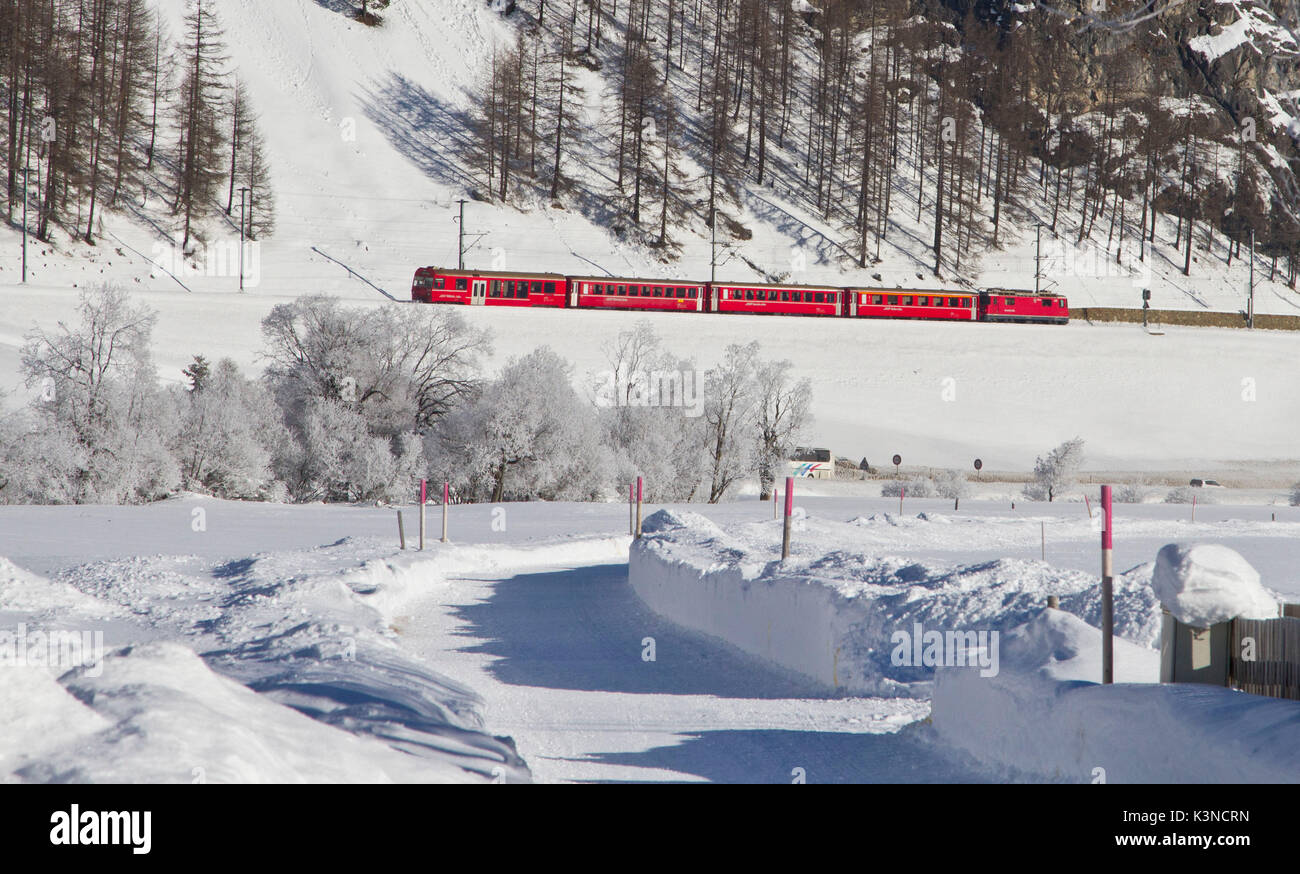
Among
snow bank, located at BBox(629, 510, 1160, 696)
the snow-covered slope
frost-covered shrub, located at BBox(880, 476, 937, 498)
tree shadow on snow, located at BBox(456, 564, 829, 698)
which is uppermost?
the snow-covered slope

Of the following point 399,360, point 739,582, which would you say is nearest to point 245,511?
point 399,360

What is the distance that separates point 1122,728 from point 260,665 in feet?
22.3

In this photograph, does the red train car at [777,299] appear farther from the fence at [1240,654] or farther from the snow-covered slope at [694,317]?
the fence at [1240,654]

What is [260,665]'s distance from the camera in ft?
32.5

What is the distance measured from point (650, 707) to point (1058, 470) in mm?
42071

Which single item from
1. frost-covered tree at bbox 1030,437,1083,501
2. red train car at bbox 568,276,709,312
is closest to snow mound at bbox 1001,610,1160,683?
frost-covered tree at bbox 1030,437,1083,501

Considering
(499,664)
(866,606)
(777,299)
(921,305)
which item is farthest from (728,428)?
(866,606)

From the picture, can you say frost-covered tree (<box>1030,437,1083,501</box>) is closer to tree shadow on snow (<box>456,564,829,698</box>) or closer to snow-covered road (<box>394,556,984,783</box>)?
tree shadow on snow (<box>456,564,829,698</box>)

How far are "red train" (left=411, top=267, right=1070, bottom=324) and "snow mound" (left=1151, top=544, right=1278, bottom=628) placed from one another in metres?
53.0

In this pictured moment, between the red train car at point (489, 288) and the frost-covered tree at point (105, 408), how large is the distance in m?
20.6

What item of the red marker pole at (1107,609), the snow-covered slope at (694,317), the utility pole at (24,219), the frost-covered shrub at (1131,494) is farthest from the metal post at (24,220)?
the red marker pole at (1107,609)

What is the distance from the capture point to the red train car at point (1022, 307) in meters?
67.1

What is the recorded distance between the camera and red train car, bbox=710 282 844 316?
63.6 metres

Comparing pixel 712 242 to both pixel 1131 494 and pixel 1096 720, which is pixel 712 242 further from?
pixel 1096 720
